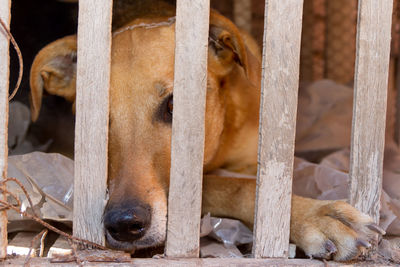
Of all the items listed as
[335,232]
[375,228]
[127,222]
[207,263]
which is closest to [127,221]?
[127,222]

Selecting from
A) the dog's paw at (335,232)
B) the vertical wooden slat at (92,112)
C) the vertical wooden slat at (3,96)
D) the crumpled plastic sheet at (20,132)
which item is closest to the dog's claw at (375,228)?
the dog's paw at (335,232)

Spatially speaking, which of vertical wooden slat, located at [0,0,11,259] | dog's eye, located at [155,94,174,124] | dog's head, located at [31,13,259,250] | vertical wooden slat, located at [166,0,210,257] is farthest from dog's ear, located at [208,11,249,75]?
vertical wooden slat, located at [0,0,11,259]

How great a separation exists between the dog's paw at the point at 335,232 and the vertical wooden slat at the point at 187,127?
1.53 feet

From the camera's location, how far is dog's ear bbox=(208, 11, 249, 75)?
2.43 metres

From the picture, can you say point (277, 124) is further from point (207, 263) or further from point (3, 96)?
point (3, 96)

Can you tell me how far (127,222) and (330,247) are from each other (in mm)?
822

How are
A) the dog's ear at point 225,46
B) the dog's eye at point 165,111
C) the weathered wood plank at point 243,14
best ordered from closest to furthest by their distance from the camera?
the dog's eye at point 165,111, the dog's ear at point 225,46, the weathered wood plank at point 243,14

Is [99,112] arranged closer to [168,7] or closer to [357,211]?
[357,211]

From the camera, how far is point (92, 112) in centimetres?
185

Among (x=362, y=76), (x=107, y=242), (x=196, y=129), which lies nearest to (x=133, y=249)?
(x=107, y=242)

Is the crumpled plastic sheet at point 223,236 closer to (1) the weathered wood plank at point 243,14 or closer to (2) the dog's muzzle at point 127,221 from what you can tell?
(2) the dog's muzzle at point 127,221

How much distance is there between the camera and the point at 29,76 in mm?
2807

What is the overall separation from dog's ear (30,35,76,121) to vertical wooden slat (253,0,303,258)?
1.34 meters

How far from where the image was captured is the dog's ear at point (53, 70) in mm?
2689
